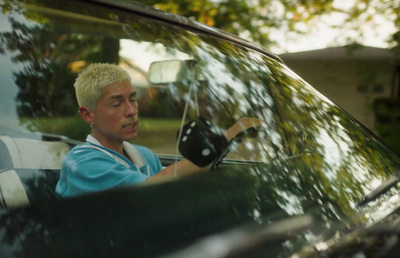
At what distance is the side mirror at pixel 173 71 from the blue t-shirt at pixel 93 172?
39cm

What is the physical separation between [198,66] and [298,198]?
658 millimetres

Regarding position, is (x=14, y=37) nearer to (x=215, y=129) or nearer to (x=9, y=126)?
(x=9, y=126)

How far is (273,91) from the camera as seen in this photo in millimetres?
2254

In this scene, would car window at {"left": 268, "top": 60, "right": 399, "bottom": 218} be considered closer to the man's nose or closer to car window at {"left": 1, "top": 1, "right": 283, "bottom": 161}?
car window at {"left": 1, "top": 1, "right": 283, "bottom": 161}

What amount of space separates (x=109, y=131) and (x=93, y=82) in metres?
0.18

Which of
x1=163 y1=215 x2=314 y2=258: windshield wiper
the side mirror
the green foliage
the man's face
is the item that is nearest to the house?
the green foliage

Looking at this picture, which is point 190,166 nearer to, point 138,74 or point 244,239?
point 244,239

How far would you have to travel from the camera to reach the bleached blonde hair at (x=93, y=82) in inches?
74.4

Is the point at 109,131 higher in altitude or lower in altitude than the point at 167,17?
lower

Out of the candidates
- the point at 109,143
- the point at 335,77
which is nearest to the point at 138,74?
the point at 109,143

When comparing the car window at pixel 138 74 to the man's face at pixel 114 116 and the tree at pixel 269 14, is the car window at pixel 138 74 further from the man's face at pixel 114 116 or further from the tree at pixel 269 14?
the tree at pixel 269 14

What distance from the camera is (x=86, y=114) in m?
1.93

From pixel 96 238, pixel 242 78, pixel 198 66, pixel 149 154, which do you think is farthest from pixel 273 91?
pixel 96 238

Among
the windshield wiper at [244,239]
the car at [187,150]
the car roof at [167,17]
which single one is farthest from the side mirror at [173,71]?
the windshield wiper at [244,239]
